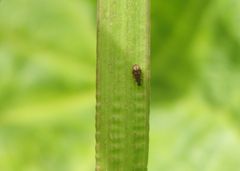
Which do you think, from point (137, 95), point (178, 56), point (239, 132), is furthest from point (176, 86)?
point (137, 95)

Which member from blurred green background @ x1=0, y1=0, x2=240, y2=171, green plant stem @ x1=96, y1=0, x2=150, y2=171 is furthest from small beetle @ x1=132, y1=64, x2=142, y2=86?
blurred green background @ x1=0, y1=0, x2=240, y2=171

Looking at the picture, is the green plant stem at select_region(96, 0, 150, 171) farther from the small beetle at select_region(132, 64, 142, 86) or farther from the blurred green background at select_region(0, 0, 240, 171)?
the blurred green background at select_region(0, 0, 240, 171)

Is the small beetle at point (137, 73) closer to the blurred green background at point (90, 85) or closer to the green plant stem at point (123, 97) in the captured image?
the green plant stem at point (123, 97)

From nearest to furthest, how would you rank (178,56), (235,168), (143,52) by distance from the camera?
(143,52)
(235,168)
(178,56)

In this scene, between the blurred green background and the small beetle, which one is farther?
the blurred green background

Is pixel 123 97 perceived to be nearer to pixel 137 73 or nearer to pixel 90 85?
pixel 137 73

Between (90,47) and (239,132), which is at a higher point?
(90,47)

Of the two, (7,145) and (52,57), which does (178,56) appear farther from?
(7,145)
